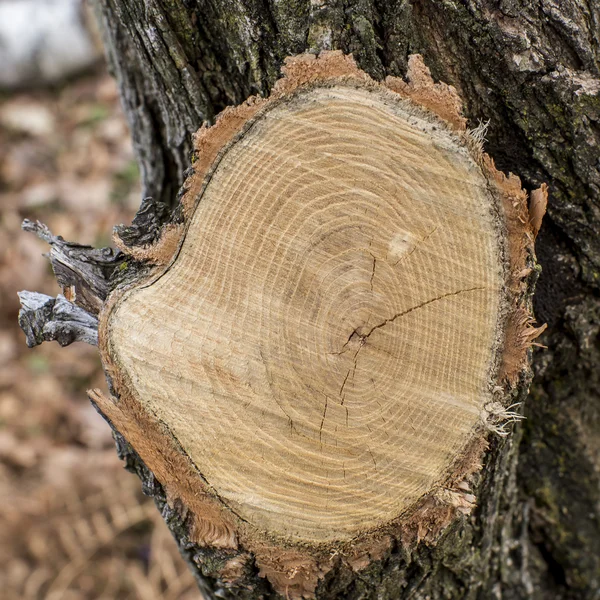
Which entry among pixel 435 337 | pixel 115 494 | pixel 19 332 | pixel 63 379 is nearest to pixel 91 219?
pixel 19 332

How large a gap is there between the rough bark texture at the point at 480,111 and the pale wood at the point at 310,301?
162mm

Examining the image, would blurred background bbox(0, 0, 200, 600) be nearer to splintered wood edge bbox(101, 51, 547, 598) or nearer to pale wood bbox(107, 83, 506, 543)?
splintered wood edge bbox(101, 51, 547, 598)

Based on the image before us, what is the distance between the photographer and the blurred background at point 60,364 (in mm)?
2479

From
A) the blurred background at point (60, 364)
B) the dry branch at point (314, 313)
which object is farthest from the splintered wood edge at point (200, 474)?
the blurred background at point (60, 364)

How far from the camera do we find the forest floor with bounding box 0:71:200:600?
8.09ft

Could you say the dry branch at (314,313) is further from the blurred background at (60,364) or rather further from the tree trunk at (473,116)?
the blurred background at (60,364)

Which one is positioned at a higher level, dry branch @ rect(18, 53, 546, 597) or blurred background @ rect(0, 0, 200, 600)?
dry branch @ rect(18, 53, 546, 597)

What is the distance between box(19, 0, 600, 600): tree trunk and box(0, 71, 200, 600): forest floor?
4.31 feet

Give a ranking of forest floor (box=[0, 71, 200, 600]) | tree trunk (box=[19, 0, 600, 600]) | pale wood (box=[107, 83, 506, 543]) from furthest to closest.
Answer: forest floor (box=[0, 71, 200, 600])
tree trunk (box=[19, 0, 600, 600])
pale wood (box=[107, 83, 506, 543])

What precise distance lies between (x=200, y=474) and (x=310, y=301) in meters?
0.38

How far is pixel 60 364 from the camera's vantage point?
3.07 meters

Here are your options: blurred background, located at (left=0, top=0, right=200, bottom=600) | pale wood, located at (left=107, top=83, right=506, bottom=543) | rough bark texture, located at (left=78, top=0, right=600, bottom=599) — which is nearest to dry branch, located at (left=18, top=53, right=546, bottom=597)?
pale wood, located at (left=107, top=83, right=506, bottom=543)

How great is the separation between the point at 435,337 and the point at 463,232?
20 cm

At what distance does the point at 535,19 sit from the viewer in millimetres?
1227
